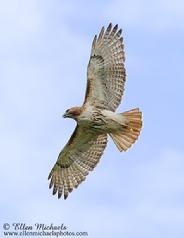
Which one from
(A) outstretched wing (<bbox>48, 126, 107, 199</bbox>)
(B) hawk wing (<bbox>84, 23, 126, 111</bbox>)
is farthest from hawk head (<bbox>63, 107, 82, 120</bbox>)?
(A) outstretched wing (<bbox>48, 126, 107, 199</bbox>)

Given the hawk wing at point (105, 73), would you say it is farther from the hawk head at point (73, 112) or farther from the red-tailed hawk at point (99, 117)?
the hawk head at point (73, 112)

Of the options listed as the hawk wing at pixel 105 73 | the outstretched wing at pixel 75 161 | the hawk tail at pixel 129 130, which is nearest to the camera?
the hawk tail at pixel 129 130

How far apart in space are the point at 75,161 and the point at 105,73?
8.14 ft

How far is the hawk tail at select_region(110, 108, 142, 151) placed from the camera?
21016 millimetres

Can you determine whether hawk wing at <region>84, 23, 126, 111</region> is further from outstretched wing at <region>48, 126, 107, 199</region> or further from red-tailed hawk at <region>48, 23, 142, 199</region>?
outstretched wing at <region>48, 126, 107, 199</region>

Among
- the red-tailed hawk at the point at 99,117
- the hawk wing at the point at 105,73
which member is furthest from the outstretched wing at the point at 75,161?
the hawk wing at the point at 105,73

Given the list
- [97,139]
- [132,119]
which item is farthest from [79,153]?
[132,119]

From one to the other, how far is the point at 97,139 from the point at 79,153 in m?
0.60

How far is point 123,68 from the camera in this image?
21.6 metres

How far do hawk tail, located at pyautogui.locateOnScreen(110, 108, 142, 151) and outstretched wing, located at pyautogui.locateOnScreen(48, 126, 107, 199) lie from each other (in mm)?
1169

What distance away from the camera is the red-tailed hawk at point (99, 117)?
69.2 ft

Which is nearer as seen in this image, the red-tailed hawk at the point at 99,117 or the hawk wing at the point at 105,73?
the red-tailed hawk at the point at 99,117

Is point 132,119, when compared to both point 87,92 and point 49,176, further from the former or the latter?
point 49,176

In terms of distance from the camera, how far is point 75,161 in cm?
2284
